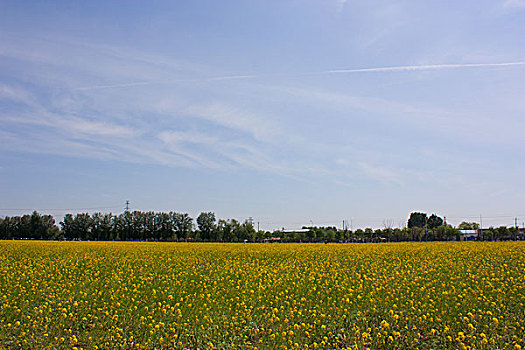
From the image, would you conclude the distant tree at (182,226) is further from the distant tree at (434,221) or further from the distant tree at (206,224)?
the distant tree at (434,221)

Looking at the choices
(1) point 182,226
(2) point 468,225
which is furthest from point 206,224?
(2) point 468,225

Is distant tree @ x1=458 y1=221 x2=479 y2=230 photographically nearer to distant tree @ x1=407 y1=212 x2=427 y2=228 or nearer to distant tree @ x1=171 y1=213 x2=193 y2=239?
distant tree @ x1=407 y1=212 x2=427 y2=228

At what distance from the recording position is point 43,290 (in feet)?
36.0

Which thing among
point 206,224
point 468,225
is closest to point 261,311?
point 206,224

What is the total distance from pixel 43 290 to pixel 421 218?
15961 centimetres

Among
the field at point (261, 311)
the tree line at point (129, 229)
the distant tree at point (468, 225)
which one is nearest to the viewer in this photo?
the field at point (261, 311)

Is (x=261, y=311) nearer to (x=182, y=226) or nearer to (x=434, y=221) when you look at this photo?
(x=182, y=226)

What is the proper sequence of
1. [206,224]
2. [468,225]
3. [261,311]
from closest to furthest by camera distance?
1. [261,311]
2. [206,224]
3. [468,225]

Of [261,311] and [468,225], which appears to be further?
[468,225]

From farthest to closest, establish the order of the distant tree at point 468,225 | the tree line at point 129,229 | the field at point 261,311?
the distant tree at point 468,225, the tree line at point 129,229, the field at point 261,311

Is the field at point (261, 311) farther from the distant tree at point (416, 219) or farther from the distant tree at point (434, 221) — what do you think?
the distant tree at point (416, 219)

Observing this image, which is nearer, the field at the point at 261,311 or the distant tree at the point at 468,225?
the field at the point at 261,311

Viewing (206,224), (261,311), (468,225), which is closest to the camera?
(261,311)

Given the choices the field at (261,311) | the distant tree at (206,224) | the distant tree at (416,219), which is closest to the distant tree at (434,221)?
the distant tree at (416,219)
